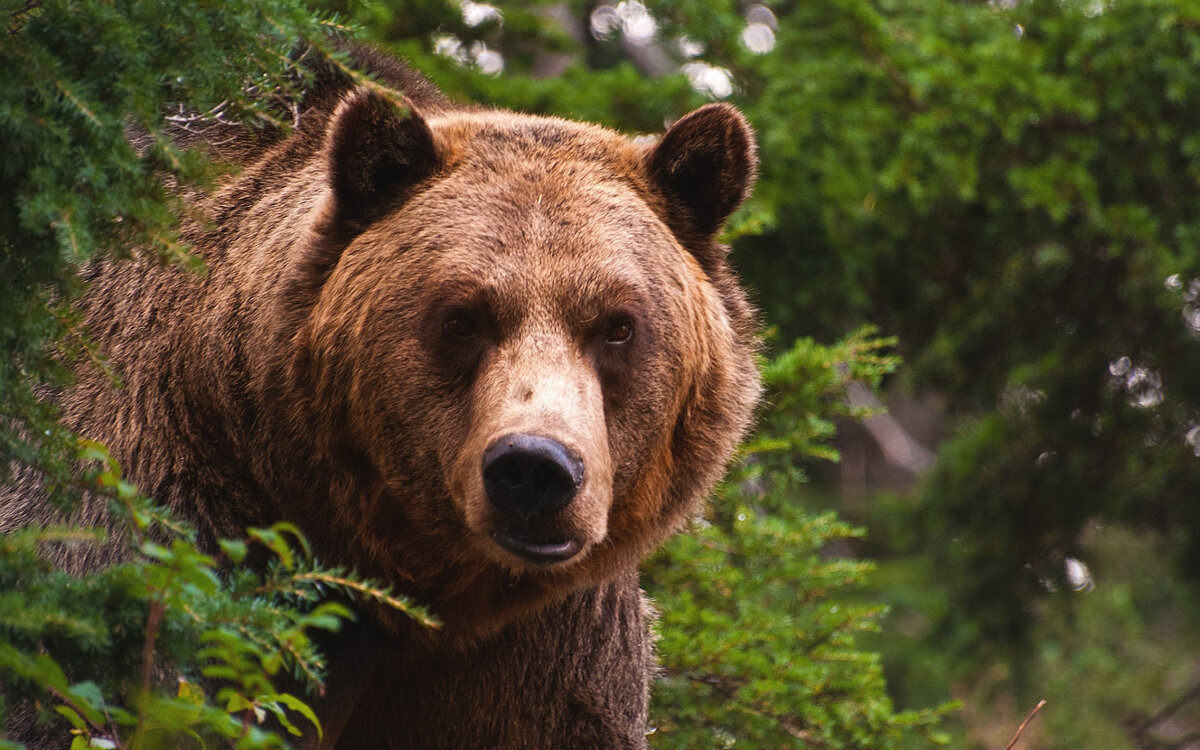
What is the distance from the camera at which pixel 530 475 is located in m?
3.45

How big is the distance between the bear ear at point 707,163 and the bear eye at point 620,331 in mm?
664

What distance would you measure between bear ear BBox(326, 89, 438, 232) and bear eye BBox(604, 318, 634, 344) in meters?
0.76

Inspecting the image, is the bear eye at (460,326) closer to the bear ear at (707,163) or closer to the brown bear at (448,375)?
the brown bear at (448,375)

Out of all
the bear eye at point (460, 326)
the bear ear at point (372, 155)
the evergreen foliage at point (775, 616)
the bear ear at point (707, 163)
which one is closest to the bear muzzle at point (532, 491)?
the bear eye at point (460, 326)

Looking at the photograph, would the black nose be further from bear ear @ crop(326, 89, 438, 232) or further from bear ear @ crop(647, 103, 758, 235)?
bear ear @ crop(647, 103, 758, 235)

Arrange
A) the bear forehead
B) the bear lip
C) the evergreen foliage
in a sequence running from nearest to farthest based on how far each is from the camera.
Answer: the bear lip
the bear forehead
the evergreen foliage

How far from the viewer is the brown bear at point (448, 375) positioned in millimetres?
3760

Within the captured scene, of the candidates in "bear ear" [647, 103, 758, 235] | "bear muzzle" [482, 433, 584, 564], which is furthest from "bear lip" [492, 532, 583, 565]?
"bear ear" [647, 103, 758, 235]

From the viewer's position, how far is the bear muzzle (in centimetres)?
340

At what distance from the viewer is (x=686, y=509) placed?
14.4ft

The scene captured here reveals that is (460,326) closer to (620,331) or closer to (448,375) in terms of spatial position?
(448,375)

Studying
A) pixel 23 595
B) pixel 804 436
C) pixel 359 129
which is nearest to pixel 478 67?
pixel 804 436

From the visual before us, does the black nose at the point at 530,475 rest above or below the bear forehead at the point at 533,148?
below

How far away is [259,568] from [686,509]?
4.39 ft
